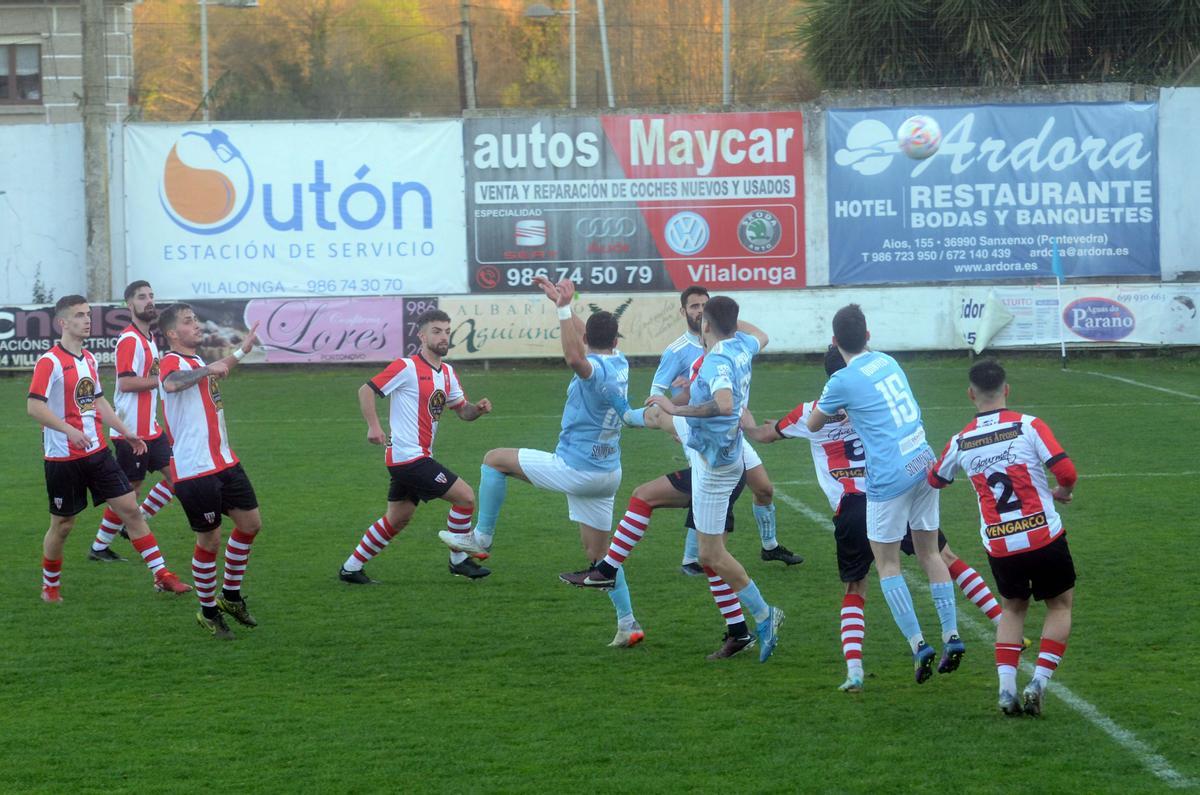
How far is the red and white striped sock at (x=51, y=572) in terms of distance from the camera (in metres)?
9.11

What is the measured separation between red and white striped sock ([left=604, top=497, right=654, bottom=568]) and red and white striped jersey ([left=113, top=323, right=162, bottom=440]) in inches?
160

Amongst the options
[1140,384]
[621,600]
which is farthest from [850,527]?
[1140,384]

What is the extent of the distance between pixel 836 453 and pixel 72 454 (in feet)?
16.3

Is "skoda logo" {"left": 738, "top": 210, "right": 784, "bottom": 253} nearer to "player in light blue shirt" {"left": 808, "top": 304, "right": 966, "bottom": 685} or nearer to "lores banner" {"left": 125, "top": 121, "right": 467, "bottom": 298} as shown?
"lores banner" {"left": 125, "top": 121, "right": 467, "bottom": 298}

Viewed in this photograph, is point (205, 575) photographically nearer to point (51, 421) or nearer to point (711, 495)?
point (51, 421)

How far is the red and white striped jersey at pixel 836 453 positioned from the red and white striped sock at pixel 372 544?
3.05m

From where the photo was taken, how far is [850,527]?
284 inches

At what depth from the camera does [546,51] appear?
51.1 m

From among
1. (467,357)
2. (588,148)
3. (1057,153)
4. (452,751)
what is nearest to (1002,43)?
(1057,153)

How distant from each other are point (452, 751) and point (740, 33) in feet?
125

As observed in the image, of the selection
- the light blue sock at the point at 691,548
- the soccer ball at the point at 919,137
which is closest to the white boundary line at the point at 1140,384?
the soccer ball at the point at 919,137

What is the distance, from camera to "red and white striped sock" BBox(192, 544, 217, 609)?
817 centimetres

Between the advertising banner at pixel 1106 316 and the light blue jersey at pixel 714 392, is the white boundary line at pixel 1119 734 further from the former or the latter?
the advertising banner at pixel 1106 316

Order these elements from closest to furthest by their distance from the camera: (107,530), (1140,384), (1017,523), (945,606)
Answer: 1. (1017,523)
2. (945,606)
3. (107,530)
4. (1140,384)
